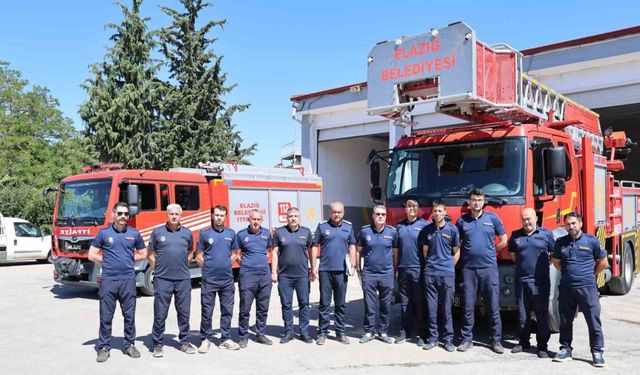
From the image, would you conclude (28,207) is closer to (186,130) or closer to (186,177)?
(186,130)

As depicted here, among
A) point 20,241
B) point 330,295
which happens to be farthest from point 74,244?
point 20,241

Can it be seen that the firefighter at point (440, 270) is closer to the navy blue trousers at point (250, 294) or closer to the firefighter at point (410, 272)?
the firefighter at point (410, 272)

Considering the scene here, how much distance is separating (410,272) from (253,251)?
1922 mm

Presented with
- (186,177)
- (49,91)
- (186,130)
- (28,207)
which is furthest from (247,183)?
(49,91)

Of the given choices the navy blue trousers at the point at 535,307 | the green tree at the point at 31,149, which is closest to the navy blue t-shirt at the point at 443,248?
the navy blue trousers at the point at 535,307

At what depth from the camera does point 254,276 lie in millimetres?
6711

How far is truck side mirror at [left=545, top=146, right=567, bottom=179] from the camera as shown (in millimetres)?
6438

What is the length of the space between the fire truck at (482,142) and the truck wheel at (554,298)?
0.02 m

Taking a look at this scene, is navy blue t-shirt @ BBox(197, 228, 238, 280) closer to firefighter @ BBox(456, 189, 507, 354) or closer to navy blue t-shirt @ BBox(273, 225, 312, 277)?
navy blue t-shirt @ BBox(273, 225, 312, 277)

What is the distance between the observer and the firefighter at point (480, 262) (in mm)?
6285

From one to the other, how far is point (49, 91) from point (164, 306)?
30872mm

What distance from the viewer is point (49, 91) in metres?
32.8

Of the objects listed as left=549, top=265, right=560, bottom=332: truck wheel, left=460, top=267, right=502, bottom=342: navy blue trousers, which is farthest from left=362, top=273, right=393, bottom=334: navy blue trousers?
left=549, top=265, right=560, bottom=332: truck wheel

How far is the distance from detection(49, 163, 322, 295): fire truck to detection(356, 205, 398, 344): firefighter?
16.7ft
